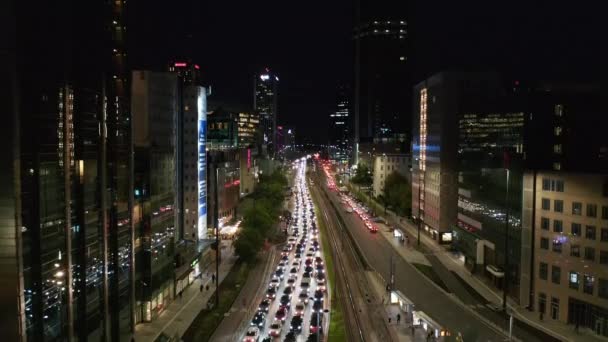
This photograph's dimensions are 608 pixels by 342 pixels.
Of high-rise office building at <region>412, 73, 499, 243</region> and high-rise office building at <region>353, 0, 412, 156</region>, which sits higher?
high-rise office building at <region>353, 0, 412, 156</region>

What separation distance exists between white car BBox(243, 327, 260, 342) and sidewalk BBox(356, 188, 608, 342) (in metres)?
15.8

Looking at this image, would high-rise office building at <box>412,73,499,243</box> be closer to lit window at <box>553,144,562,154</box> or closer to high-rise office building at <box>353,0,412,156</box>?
lit window at <box>553,144,562,154</box>

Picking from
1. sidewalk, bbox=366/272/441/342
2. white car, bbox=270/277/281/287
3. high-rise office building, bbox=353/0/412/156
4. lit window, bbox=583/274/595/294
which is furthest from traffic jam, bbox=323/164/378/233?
high-rise office building, bbox=353/0/412/156

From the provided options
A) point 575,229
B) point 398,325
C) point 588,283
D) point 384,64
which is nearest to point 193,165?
point 398,325

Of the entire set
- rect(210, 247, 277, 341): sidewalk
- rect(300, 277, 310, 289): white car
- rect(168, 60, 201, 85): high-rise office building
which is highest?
rect(168, 60, 201, 85): high-rise office building

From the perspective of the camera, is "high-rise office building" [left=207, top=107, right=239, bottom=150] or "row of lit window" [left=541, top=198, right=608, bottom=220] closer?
"row of lit window" [left=541, top=198, right=608, bottom=220]

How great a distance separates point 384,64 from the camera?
18712cm

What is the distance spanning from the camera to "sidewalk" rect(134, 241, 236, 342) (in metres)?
30.5

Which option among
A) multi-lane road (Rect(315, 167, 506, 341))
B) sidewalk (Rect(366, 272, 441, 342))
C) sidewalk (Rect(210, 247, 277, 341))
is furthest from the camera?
sidewalk (Rect(210, 247, 277, 341))

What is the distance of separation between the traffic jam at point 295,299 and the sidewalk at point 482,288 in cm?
938

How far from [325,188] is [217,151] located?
58898 mm

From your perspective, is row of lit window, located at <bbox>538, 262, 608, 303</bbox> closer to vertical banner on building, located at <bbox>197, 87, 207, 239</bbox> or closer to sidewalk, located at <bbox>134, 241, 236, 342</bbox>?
sidewalk, located at <bbox>134, 241, 236, 342</bbox>

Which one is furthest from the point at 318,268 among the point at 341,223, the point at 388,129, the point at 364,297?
the point at 388,129

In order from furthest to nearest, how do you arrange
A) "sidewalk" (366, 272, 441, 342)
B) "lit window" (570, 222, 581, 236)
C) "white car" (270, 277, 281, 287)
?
"white car" (270, 277, 281, 287) < "lit window" (570, 222, 581, 236) < "sidewalk" (366, 272, 441, 342)
